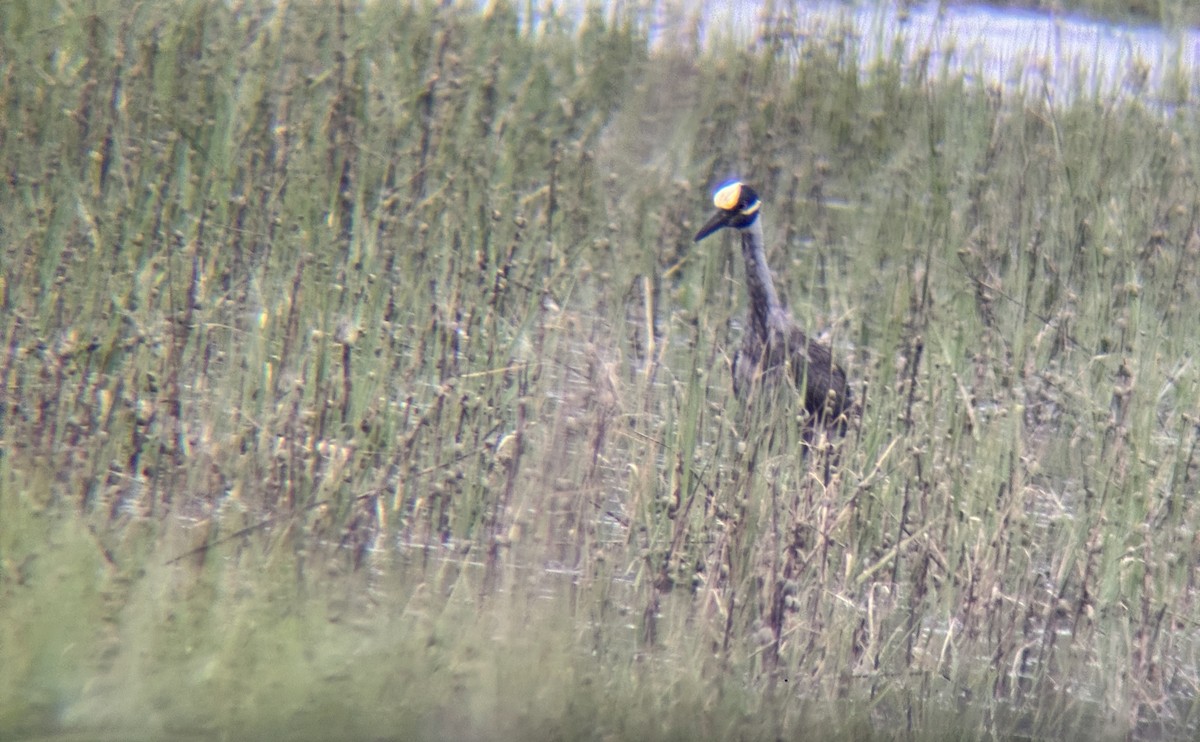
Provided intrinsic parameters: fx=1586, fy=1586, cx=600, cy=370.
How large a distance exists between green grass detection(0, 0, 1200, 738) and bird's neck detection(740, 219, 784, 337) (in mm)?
279

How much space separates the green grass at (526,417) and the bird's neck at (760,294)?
0.28 meters

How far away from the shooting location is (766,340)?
5.44 metres

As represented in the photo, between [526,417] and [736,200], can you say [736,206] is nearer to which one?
[736,200]

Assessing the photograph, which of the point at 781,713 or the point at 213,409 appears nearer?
the point at 781,713

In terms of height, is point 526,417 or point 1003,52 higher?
point 1003,52

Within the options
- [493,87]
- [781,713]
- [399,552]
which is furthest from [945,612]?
[493,87]

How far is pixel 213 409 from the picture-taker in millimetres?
4242

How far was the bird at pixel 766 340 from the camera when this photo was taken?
196 inches

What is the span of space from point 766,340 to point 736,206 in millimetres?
652

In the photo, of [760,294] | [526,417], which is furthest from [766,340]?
[526,417]

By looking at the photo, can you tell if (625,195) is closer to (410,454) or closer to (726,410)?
(726,410)

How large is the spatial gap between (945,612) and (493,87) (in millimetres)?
3451

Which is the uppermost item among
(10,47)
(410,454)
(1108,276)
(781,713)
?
(10,47)

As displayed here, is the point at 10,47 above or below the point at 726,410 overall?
above
